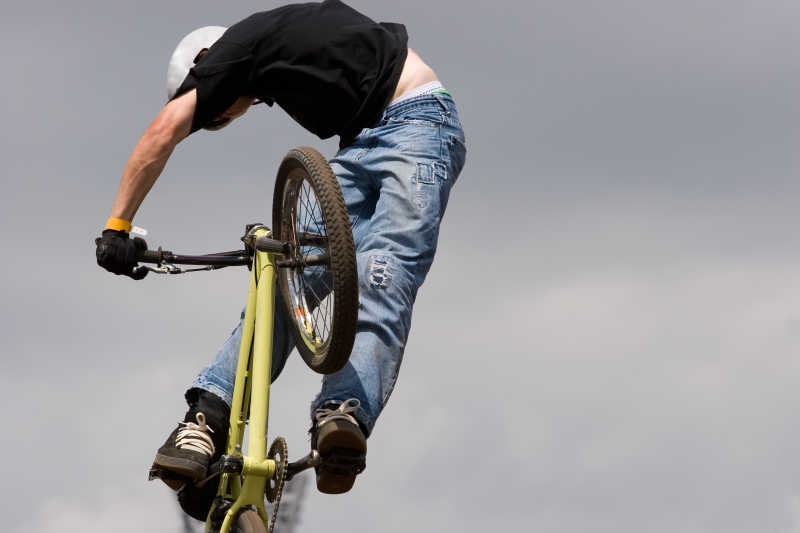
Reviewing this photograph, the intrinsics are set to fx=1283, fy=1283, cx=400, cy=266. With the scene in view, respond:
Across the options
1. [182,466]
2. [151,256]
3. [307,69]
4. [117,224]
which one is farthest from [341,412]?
[307,69]

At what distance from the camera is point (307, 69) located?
6797 mm

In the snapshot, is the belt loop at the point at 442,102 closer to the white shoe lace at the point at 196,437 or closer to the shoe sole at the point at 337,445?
the shoe sole at the point at 337,445

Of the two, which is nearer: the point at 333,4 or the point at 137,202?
the point at 137,202

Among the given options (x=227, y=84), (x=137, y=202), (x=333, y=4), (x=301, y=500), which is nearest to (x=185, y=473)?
(x=301, y=500)

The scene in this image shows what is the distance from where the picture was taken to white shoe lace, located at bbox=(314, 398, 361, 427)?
5.95 m

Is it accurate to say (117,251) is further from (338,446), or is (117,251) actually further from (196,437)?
(338,446)

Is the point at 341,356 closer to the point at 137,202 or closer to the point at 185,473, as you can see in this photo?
the point at 185,473

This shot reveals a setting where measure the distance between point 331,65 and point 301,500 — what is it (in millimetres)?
2295

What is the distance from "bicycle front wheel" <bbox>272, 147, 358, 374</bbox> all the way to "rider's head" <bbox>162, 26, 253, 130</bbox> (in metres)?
0.53

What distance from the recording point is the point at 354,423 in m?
5.94

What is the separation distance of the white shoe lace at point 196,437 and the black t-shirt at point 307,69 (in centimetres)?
153

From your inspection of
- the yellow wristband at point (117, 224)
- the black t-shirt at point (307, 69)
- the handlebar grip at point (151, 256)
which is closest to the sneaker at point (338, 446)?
the handlebar grip at point (151, 256)

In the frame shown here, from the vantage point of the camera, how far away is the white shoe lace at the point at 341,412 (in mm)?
5953

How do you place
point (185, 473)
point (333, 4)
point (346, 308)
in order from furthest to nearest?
point (333, 4) < point (185, 473) < point (346, 308)
